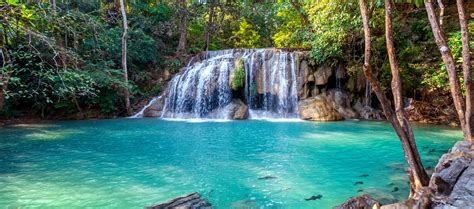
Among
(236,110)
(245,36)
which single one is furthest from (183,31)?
(236,110)

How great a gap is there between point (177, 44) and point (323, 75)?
10251 mm

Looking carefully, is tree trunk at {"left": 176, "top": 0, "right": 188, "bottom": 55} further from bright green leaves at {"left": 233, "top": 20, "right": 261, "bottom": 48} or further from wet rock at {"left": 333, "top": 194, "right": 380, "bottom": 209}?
wet rock at {"left": 333, "top": 194, "right": 380, "bottom": 209}

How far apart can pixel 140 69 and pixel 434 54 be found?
555 inches

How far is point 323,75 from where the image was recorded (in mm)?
15109

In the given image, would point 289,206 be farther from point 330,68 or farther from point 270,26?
point 270,26

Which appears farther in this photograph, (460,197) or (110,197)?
(110,197)

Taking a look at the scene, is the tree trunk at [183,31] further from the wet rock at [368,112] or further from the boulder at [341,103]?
the wet rock at [368,112]

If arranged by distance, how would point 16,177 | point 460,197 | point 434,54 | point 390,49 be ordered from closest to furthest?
point 460,197 < point 390,49 < point 16,177 < point 434,54

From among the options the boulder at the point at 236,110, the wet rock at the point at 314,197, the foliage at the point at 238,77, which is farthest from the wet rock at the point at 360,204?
the foliage at the point at 238,77

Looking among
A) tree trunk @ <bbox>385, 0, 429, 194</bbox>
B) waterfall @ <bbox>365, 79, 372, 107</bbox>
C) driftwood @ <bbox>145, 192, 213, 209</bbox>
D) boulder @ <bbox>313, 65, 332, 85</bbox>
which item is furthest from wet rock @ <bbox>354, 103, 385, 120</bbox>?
driftwood @ <bbox>145, 192, 213, 209</bbox>

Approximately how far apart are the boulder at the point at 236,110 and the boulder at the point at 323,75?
3.72m

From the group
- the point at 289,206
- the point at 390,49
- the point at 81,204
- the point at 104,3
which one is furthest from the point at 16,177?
the point at 104,3

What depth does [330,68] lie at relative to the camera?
49.5 feet

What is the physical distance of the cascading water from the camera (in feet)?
49.5
